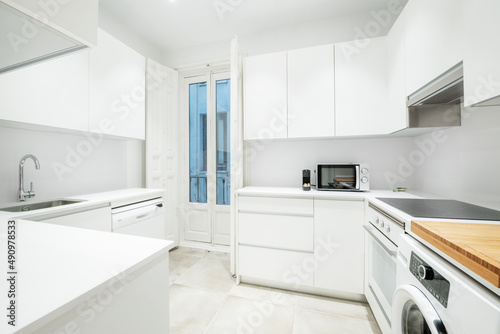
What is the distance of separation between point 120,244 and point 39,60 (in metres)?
0.79

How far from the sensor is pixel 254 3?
2191mm

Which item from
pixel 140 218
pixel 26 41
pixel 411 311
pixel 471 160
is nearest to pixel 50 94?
pixel 26 41

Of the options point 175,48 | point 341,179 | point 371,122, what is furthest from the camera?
point 175,48

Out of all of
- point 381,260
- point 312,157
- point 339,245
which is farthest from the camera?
point 312,157

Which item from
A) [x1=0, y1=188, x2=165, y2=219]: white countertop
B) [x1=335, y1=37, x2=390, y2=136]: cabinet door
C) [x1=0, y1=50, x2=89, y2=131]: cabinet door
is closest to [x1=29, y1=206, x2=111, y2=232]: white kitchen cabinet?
[x1=0, y1=188, x2=165, y2=219]: white countertop

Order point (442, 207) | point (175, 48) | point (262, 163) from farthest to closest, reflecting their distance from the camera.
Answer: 1. point (175, 48)
2. point (262, 163)
3. point (442, 207)

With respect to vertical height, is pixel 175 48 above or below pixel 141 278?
above

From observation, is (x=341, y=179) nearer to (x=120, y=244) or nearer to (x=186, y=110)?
(x=120, y=244)

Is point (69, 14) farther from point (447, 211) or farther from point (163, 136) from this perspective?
point (163, 136)

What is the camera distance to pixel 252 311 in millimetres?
1772

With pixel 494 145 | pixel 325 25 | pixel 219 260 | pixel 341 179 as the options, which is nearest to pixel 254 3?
pixel 325 25

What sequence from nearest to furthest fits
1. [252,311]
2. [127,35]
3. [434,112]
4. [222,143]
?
1. [434,112]
2. [252,311]
3. [127,35]
4. [222,143]

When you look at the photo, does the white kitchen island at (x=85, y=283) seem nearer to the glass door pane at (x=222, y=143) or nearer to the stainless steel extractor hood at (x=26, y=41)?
the stainless steel extractor hood at (x=26, y=41)

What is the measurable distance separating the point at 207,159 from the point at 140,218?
1.25 metres
